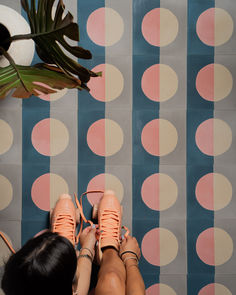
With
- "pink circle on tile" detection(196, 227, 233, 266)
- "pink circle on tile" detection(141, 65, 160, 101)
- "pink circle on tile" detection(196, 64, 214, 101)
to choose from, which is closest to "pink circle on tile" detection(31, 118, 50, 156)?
"pink circle on tile" detection(141, 65, 160, 101)

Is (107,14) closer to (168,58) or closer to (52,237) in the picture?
(168,58)

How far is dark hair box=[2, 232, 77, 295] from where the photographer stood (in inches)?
27.3

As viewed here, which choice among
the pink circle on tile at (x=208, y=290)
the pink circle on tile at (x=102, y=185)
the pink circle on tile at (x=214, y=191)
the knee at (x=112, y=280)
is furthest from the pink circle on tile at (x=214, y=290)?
the pink circle on tile at (x=102, y=185)

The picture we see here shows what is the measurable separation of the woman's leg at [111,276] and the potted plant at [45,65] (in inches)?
26.2

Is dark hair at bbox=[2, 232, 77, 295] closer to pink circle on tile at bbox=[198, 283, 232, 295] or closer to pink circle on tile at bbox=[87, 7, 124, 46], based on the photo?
pink circle on tile at bbox=[198, 283, 232, 295]

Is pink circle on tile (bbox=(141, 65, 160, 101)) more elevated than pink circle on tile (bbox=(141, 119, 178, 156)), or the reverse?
pink circle on tile (bbox=(141, 65, 160, 101))

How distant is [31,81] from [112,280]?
70cm

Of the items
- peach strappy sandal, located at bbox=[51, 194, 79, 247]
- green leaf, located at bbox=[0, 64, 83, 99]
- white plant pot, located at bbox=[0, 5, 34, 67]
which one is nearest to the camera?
green leaf, located at bbox=[0, 64, 83, 99]

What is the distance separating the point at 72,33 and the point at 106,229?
813 millimetres

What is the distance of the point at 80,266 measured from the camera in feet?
3.52

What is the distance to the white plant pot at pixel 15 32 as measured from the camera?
2.79 ft

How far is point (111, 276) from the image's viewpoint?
98 cm

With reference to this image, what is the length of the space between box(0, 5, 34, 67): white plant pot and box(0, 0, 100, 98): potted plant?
19 centimetres

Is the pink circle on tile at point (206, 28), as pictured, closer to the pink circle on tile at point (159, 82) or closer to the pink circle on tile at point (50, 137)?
the pink circle on tile at point (159, 82)
